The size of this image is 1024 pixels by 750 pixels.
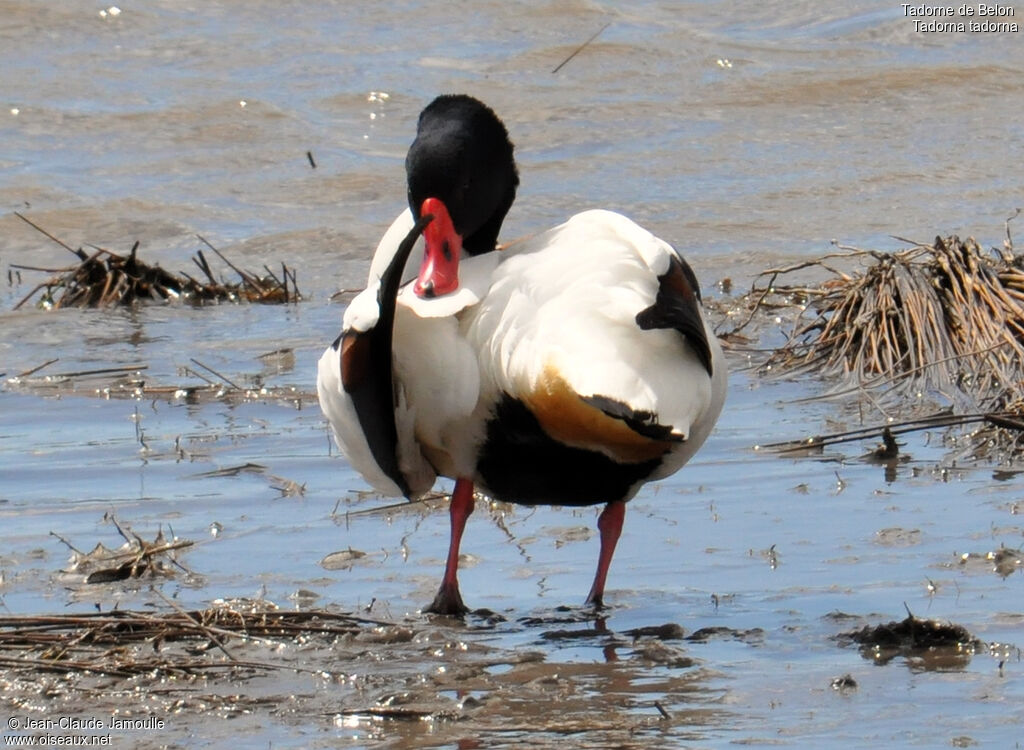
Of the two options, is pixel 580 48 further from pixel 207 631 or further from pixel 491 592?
pixel 207 631

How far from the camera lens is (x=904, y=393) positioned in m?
7.48

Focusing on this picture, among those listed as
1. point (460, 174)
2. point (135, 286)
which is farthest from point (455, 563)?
point (135, 286)

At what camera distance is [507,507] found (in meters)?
6.19

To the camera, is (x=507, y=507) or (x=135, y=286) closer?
(x=507, y=507)

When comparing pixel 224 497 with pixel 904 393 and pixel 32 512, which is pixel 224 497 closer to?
pixel 32 512

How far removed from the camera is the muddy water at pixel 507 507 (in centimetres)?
409

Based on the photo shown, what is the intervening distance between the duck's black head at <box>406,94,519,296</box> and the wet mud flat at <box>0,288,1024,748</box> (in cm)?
94

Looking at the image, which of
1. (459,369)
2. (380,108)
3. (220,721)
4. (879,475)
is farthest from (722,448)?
(380,108)

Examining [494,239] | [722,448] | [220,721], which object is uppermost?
[494,239]

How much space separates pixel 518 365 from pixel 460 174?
3.89ft

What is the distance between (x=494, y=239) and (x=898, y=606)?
184 cm

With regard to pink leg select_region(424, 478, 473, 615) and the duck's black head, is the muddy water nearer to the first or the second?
pink leg select_region(424, 478, 473, 615)

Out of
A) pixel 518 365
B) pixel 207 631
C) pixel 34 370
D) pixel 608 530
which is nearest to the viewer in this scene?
pixel 207 631

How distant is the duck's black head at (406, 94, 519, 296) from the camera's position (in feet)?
17.7
